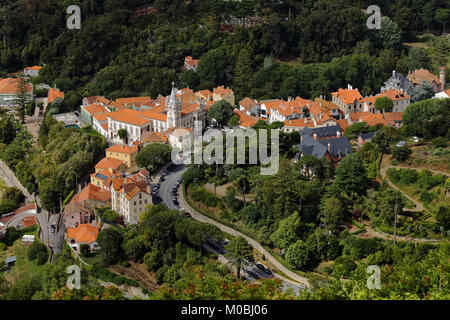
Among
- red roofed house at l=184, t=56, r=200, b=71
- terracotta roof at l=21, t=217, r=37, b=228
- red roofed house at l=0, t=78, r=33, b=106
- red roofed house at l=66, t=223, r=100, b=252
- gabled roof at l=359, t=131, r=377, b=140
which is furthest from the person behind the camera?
red roofed house at l=0, t=78, r=33, b=106

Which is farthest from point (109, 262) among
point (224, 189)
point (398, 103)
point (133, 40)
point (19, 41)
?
point (19, 41)

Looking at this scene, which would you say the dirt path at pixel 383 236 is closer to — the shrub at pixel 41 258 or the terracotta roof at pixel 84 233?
the terracotta roof at pixel 84 233

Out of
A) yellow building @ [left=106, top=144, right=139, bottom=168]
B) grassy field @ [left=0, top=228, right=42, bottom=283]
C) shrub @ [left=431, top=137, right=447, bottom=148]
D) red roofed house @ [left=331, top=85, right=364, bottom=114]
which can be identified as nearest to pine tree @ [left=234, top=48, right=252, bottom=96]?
red roofed house @ [left=331, top=85, right=364, bottom=114]

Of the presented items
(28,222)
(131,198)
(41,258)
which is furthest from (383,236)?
(28,222)

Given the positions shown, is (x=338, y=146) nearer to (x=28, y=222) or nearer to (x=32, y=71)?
(x=28, y=222)

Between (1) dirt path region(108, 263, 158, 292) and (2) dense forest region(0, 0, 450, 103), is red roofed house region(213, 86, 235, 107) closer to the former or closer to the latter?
(2) dense forest region(0, 0, 450, 103)

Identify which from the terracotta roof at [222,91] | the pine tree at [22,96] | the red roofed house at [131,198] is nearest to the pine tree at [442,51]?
the terracotta roof at [222,91]

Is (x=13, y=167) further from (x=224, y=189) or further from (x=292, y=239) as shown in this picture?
(x=292, y=239)
